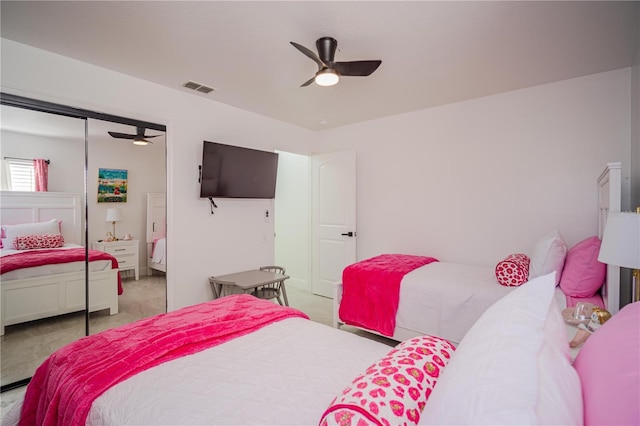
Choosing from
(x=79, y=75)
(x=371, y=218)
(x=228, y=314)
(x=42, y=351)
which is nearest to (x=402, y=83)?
(x=371, y=218)

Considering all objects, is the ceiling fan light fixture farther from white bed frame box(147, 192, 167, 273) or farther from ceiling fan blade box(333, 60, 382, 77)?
white bed frame box(147, 192, 167, 273)

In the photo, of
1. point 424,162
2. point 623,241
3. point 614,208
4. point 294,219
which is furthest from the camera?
point 294,219

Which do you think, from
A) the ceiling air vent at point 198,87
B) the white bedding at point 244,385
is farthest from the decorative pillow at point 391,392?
the ceiling air vent at point 198,87

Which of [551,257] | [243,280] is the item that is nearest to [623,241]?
[551,257]

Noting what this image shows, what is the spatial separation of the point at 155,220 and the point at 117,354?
2002mm

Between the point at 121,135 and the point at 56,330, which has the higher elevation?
the point at 121,135

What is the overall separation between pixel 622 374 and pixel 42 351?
3570 millimetres

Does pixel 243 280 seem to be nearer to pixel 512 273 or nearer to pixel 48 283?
pixel 48 283

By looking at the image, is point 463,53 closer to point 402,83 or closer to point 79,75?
point 402,83

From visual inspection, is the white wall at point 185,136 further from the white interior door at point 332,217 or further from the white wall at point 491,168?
the white wall at point 491,168

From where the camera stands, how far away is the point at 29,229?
2488 mm

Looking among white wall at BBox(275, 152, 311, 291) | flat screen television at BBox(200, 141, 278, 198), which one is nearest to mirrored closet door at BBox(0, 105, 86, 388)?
flat screen television at BBox(200, 141, 278, 198)

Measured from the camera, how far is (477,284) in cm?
262

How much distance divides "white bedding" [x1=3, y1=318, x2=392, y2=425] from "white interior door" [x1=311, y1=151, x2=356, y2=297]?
9.37 feet
